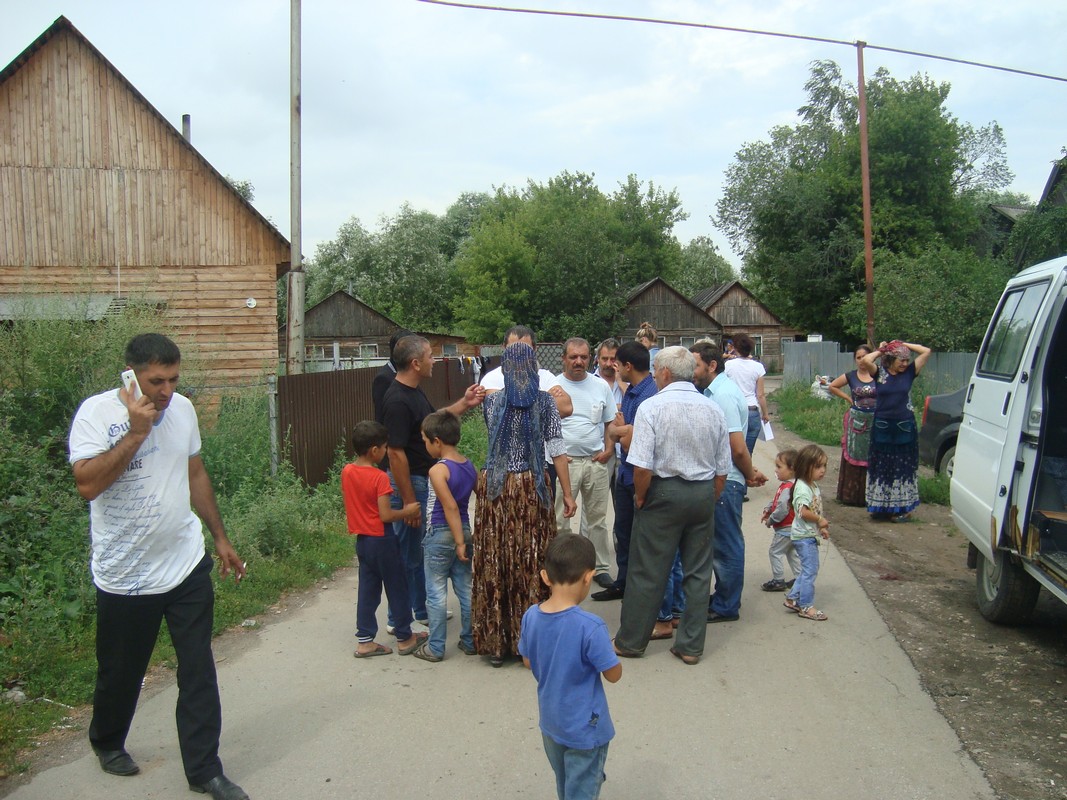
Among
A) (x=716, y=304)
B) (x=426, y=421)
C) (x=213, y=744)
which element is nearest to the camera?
(x=213, y=744)

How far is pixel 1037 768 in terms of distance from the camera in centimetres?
400

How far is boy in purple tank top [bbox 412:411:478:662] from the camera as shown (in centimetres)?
533

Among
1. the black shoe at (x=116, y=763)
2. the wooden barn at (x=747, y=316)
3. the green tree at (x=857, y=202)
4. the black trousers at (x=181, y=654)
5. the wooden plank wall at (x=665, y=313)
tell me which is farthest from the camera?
the wooden barn at (x=747, y=316)

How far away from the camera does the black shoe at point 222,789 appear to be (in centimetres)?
376

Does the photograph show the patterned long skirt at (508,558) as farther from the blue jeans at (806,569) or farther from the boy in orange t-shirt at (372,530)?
the blue jeans at (806,569)

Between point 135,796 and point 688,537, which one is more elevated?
point 688,537

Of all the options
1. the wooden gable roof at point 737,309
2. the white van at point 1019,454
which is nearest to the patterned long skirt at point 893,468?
the white van at point 1019,454

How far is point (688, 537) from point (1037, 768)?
209 cm

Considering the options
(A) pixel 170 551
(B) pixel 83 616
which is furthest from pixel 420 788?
(B) pixel 83 616

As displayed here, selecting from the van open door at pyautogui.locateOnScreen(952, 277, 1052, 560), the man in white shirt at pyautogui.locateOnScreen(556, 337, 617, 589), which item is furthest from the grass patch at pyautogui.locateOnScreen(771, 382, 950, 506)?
the man in white shirt at pyautogui.locateOnScreen(556, 337, 617, 589)

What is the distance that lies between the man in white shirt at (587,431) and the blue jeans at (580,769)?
3.50 m

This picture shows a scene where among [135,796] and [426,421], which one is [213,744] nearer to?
[135,796]

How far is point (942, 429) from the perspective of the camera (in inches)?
457

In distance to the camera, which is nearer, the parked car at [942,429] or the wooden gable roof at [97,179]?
the parked car at [942,429]
